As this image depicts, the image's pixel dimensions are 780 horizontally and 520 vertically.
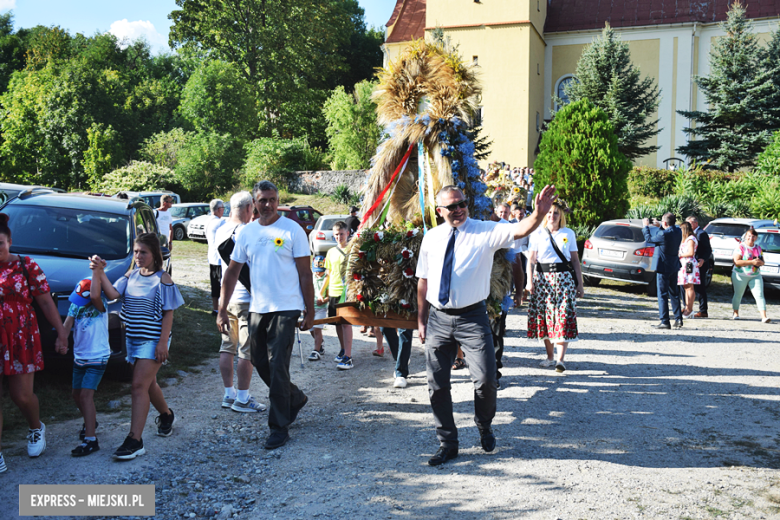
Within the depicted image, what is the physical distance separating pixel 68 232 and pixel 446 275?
4955 millimetres

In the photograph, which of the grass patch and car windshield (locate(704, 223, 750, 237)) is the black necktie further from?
car windshield (locate(704, 223, 750, 237))

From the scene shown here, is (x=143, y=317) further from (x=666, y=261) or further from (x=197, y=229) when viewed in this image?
(x=197, y=229)

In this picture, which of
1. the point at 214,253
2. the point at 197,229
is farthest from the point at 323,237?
the point at 214,253

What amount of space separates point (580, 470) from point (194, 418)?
3532mm

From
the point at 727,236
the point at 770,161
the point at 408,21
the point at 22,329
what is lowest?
the point at 22,329

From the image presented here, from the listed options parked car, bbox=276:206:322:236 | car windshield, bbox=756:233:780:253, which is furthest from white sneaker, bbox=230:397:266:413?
parked car, bbox=276:206:322:236

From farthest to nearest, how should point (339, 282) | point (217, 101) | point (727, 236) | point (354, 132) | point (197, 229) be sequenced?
point (217, 101) → point (354, 132) → point (197, 229) → point (727, 236) → point (339, 282)

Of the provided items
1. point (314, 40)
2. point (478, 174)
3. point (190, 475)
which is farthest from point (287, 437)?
point (314, 40)

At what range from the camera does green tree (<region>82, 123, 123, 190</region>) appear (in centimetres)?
3512

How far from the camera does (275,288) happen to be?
531 cm

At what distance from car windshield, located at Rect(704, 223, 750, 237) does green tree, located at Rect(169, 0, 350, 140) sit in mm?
33211

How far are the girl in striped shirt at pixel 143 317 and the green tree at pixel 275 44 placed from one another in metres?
41.1

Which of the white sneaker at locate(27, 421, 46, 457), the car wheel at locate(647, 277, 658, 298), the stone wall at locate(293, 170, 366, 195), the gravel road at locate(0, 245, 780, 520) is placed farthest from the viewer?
the stone wall at locate(293, 170, 366, 195)

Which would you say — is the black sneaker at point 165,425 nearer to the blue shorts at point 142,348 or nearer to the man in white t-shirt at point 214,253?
the blue shorts at point 142,348
